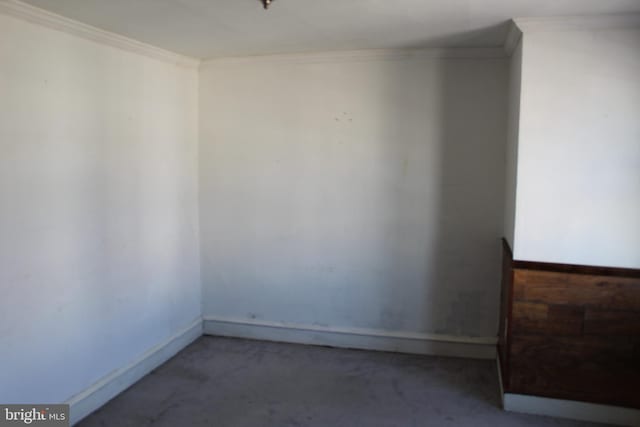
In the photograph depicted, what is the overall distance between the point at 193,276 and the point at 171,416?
56.3 inches

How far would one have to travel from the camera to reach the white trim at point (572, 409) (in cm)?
286

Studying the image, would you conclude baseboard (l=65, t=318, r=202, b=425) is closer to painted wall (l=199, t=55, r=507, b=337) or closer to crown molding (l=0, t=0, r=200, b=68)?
painted wall (l=199, t=55, r=507, b=337)

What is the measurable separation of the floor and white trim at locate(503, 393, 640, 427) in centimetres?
6

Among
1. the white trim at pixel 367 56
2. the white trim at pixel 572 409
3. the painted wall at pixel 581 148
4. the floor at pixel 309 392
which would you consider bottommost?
the floor at pixel 309 392

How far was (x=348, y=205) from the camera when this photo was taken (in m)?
3.94

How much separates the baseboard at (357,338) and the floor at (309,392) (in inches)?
3.1

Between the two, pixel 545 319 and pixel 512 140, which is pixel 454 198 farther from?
pixel 545 319

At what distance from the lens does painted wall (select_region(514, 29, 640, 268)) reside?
2.76 m

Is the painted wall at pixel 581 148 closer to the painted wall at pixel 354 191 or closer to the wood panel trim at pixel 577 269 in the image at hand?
the wood panel trim at pixel 577 269

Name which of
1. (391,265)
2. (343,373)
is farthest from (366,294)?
(343,373)

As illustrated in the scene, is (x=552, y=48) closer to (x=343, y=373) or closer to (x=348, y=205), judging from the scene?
(x=348, y=205)

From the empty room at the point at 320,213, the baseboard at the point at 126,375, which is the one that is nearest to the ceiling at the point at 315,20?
the empty room at the point at 320,213

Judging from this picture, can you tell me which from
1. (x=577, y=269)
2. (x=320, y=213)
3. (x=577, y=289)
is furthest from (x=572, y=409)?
(x=320, y=213)

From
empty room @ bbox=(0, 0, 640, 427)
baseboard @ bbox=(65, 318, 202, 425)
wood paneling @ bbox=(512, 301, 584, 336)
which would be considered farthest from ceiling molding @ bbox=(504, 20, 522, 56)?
baseboard @ bbox=(65, 318, 202, 425)
